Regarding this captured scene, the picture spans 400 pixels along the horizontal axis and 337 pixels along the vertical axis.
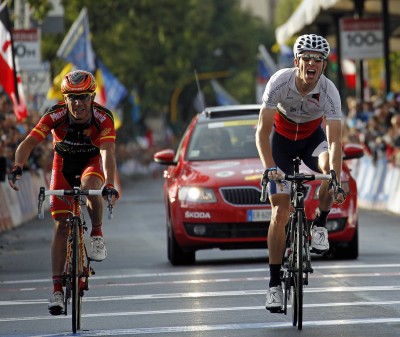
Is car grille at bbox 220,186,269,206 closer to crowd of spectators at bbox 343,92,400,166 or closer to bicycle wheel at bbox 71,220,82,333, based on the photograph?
bicycle wheel at bbox 71,220,82,333

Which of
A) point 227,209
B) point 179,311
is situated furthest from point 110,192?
point 227,209

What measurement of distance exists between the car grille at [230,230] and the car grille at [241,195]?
23 centimetres

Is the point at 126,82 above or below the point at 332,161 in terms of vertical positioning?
above

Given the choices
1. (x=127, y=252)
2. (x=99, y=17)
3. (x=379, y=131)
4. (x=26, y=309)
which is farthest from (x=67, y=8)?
(x=26, y=309)

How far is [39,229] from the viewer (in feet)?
91.7

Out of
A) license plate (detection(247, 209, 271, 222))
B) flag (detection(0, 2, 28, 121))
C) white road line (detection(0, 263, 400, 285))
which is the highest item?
flag (detection(0, 2, 28, 121))

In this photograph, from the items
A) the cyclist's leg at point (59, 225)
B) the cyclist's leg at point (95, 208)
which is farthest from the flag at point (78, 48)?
the cyclist's leg at point (95, 208)

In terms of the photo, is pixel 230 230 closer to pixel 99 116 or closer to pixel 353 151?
pixel 353 151

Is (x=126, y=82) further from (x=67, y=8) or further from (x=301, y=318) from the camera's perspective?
(x=301, y=318)

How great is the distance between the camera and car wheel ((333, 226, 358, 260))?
1770 centimetres

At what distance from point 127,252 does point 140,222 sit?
8.05 m

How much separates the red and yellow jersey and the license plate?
18.5 feet

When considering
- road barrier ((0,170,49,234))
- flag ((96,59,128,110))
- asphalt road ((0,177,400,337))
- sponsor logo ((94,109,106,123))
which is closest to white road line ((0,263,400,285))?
asphalt road ((0,177,400,337))

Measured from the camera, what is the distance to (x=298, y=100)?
456 inches
